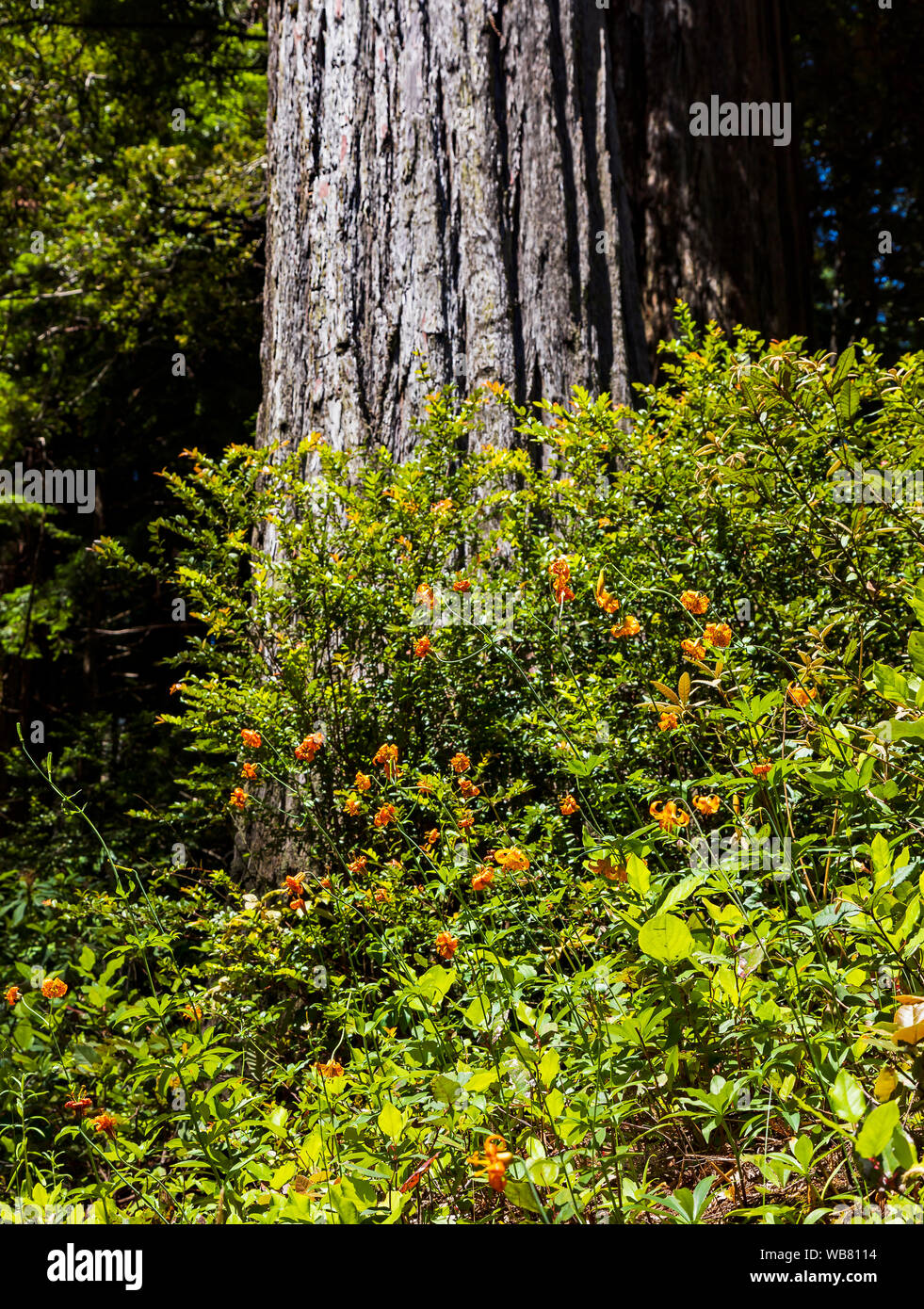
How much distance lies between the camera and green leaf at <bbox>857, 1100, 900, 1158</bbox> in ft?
3.84

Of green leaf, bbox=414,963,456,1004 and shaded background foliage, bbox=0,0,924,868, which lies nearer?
green leaf, bbox=414,963,456,1004

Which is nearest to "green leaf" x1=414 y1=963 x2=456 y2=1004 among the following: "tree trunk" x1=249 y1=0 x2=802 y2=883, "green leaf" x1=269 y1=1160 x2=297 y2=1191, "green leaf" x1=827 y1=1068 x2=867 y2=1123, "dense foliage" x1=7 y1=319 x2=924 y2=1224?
"dense foliage" x1=7 y1=319 x2=924 y2=1224

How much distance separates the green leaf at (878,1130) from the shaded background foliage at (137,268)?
5232 millimetres

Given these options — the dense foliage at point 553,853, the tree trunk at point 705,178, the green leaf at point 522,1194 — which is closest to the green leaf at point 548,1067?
the dense foliage at point 553,853

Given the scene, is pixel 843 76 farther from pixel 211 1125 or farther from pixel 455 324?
pixel 211 1125

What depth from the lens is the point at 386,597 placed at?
2.58 metres

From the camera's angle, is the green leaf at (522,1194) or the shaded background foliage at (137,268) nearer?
the green leaf at (522,1194)

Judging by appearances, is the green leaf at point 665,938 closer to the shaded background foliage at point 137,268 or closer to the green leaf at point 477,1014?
the green leaf at point 477,1014

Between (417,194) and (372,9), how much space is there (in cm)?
90

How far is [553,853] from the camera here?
2342 millimetres

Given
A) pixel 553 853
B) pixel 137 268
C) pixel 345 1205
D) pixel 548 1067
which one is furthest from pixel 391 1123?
pixel 137 268

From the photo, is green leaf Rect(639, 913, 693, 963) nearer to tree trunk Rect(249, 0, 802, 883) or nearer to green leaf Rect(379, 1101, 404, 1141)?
green leaf Rect(379, 1101, 404, 1141)

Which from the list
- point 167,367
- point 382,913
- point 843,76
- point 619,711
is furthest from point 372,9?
point 843,76

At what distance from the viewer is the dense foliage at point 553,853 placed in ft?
4.99
